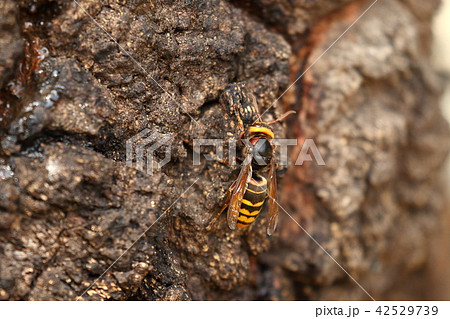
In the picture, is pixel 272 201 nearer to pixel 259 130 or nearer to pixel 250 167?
pixel 250 167

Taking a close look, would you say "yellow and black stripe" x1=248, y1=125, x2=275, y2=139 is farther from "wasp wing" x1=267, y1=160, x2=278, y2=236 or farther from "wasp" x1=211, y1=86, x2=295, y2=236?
"wasp wing" x1=267, y1=160, x2=278, y2=236

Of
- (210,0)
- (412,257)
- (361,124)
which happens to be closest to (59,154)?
(210,0)

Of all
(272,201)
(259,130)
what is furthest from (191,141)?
(272,201)

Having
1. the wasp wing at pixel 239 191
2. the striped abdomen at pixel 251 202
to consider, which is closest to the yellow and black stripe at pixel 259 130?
the wasp wing at pixel 239 191

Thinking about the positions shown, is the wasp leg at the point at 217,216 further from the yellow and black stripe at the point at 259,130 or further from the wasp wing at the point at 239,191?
the yellow and black stripe at the point at 259,130
